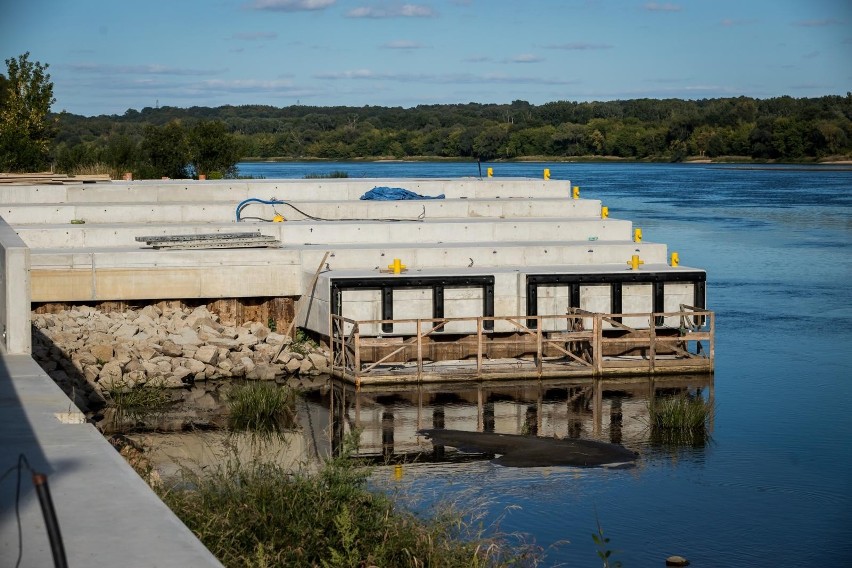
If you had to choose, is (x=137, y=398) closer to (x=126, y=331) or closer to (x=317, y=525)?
(x=126, y=331)

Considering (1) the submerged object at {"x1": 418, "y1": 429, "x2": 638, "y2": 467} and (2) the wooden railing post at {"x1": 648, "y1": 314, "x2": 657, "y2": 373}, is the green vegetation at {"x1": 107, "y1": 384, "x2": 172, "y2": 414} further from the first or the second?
(2) the wooden railing post at {"x1": 648, "y1": 314, "x2": 657, "y2": 373}

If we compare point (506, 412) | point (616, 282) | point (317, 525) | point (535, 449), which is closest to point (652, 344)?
point (616, 282)

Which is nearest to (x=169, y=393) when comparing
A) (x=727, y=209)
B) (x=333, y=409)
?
(x=333, y=409)

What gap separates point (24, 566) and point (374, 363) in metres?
17.4

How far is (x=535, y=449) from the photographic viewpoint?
19656 mm

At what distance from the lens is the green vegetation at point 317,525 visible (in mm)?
10211

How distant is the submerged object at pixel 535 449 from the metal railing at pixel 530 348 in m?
4.12

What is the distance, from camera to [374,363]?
24.9m

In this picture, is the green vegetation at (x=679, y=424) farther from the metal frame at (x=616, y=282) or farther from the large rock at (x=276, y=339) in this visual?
the large rock at (x=276, y=339)

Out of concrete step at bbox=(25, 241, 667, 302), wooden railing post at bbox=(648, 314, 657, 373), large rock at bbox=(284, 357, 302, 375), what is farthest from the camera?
concrete step at bbox=(25, 241, 667, 302)

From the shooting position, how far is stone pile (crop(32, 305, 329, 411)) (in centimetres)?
2372

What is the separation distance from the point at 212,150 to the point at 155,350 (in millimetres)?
36718

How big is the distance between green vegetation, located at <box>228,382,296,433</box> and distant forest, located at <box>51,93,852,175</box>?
10846 cm

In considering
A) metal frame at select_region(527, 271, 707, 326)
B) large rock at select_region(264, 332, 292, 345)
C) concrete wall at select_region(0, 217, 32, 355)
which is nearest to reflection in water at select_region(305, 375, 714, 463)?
metal frame at select_region(527, 271, 707, 326)
